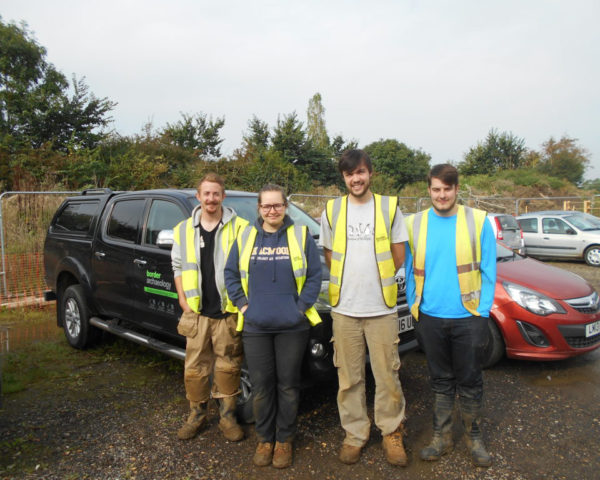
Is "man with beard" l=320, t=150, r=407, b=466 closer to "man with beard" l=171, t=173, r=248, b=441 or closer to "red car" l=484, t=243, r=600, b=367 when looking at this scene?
"man with beard" l=171, t=173, r=248, b=441

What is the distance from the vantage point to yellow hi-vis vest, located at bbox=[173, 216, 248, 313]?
3.20m

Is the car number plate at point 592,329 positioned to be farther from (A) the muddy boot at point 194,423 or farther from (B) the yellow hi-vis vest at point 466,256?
(A) the muddy boot at point 194,423

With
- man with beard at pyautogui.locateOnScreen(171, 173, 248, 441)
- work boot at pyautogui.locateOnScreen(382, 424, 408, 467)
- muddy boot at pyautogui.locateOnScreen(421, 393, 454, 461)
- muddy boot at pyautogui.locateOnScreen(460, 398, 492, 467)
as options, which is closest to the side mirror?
man with beard at pyautogui.locateOnScreen(171, 173, 248, 441)

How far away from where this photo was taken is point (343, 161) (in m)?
2.86

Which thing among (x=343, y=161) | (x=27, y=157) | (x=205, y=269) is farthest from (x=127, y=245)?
(x=27, y=157)

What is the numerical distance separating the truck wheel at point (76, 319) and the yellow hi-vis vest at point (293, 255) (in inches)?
118

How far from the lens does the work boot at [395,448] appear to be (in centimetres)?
Result: 287

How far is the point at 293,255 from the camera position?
9.48ft

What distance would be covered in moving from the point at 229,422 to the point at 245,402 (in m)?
0.21

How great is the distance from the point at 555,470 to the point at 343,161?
7.88 ft

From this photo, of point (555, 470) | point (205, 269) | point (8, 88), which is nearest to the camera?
point (555, 470)

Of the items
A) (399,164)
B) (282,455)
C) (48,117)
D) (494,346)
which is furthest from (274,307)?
(399,164)

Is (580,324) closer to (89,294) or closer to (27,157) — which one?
(89,294)

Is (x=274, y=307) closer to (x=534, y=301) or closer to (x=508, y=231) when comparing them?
(x=534, y=301)
